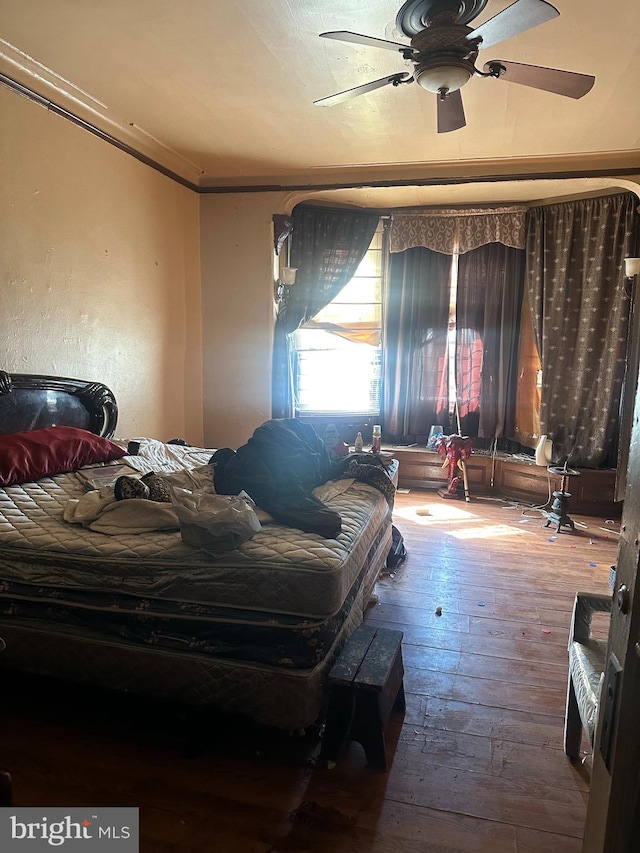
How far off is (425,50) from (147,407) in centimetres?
305

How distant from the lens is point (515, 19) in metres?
2.04

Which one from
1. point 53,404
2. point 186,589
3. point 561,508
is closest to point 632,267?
point 561,508

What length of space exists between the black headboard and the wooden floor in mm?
1451

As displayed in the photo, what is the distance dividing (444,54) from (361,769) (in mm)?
2781

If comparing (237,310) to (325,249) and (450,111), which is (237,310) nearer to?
(325,249)

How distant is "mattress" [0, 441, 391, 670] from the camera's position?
179cm

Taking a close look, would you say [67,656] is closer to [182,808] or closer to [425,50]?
[182,808]

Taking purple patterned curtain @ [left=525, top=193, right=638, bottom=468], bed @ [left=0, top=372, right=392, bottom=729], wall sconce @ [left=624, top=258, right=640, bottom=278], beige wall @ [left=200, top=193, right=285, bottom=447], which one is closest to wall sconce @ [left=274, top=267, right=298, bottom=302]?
beige wall @ [left=200, top=193, right=285, bottom=447]

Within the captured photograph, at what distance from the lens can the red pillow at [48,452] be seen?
8.52 feet

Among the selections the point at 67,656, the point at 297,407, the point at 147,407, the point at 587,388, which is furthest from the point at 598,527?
the point at 67,656

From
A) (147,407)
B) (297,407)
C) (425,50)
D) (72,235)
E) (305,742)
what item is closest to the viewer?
(305,742)

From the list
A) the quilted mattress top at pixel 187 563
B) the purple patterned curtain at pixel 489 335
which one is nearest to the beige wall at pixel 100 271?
the quilted mattress top at pixel 187 563

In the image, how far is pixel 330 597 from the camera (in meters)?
1.78

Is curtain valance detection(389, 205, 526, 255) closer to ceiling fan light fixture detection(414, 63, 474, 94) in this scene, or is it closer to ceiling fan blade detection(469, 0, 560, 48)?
ceiling fan light fixture detection(414, 63, 474, 94)
